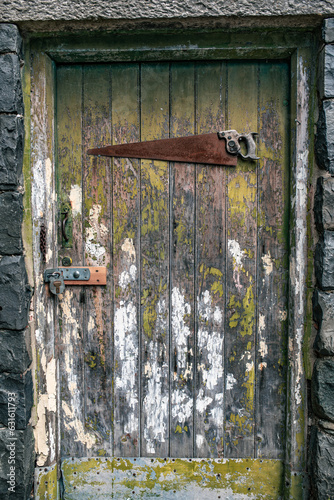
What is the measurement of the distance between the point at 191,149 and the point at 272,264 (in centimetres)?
64

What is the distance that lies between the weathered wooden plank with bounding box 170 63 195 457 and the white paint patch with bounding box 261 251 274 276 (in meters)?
0.32

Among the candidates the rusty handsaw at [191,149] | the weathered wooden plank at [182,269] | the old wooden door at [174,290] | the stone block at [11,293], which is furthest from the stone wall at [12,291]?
the weathered wooden plank at [182,269]

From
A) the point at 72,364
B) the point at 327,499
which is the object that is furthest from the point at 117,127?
the point at 327,499

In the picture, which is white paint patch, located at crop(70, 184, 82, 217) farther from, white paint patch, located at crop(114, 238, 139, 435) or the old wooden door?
white paint patch, located at crop(114, 238, 139, 435)

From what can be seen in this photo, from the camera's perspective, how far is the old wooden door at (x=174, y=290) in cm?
142

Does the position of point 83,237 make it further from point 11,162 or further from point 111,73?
point 111,73

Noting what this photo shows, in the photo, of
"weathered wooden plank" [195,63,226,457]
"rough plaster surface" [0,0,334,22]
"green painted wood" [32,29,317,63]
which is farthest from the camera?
"weathered wooden plank" [195,63,226,457]

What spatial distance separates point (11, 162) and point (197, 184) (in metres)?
0.78

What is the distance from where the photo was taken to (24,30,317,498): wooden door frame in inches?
52.4

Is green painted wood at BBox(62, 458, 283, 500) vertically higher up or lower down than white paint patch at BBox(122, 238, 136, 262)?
lower down

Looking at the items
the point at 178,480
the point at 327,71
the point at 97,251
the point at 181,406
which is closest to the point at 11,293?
the point at 97,251

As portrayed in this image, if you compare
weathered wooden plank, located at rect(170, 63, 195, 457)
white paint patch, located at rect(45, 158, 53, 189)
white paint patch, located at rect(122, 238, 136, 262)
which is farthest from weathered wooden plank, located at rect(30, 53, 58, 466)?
weathered wooden plank, located at rect(170, 63, 195, 457)

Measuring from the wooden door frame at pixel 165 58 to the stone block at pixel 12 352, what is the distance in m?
0.10

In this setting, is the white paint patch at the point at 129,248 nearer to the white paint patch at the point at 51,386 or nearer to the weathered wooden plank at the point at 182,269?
the weathered wooden plank at the point at 182,269
